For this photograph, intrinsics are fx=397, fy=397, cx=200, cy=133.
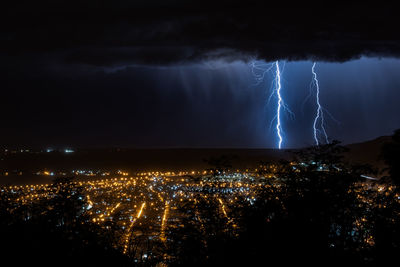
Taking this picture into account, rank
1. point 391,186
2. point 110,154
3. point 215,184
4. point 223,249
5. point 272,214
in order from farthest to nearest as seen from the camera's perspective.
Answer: point 110,154, point 391,186, point 215,184, point 272,214, point 223,249

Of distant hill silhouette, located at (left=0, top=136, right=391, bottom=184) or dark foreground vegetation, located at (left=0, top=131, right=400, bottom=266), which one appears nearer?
dark foreground vegetation, located at (left=0, top=131, right=400, bottom=266)

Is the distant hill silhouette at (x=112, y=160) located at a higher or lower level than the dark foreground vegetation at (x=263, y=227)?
higher

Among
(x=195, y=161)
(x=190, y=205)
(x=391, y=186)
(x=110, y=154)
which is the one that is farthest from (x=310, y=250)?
(x=110, y=154)

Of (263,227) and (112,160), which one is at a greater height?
(112,160)

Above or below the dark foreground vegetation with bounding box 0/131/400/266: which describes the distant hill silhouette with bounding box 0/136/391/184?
above

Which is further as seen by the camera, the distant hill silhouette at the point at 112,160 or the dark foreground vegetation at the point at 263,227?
the distant hill silhouette at the point at 112,160

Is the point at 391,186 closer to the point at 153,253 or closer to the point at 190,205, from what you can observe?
the point at 190,205

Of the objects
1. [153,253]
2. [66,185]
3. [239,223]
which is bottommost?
[153,253]

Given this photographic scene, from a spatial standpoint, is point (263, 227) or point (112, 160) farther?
point (112, 160)
